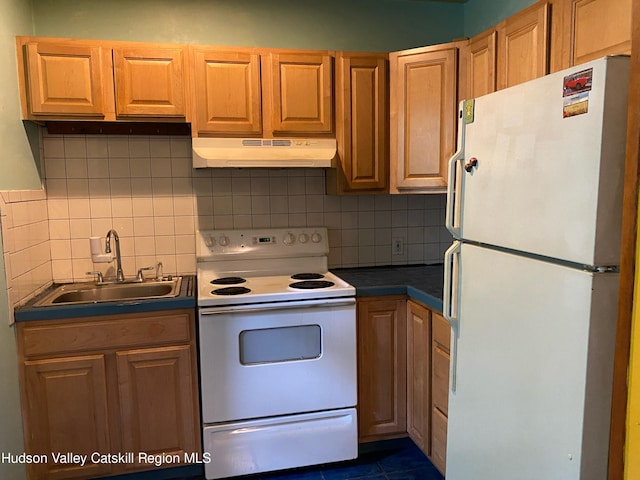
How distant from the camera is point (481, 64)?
2.30 meters

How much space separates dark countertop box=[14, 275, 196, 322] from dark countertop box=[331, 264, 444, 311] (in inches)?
34.4

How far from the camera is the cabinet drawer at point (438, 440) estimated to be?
2.20m

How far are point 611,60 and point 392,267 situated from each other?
2050mm

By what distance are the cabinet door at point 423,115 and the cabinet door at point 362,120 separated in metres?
0.06

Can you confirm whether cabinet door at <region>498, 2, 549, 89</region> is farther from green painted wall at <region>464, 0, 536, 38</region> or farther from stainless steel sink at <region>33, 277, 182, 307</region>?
stainless steel sink at <region>33, 277, 182, 307</region>

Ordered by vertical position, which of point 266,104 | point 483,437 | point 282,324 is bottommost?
point 483,437

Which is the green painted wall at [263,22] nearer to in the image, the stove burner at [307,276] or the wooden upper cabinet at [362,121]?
the wooden upper cabinet at [362,121]

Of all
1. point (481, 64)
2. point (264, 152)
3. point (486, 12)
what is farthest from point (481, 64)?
point (264, 152)

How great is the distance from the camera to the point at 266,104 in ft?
8.22

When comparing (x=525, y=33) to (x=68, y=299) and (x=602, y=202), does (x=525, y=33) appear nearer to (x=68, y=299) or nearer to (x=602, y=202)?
(x=602, y=202)

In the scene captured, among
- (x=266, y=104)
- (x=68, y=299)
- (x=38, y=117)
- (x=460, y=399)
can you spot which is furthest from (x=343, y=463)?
(x=38, y=117)

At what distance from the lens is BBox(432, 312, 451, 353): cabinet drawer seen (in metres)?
2.10

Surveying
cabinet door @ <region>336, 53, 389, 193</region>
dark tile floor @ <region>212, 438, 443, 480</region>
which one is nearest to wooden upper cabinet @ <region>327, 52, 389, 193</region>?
cabinet door @ <region>336, 53, 389, 193</region>

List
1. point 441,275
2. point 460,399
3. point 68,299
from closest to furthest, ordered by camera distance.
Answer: point 460,399 < point 68,299 < point 441,275
